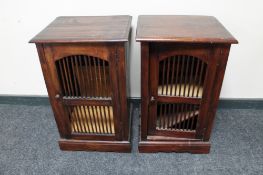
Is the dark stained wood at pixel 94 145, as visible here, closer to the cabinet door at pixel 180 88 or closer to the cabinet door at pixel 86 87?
the cabinet door at pixel 86 87

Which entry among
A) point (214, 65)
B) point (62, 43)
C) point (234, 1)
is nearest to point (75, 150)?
point (62, 43)

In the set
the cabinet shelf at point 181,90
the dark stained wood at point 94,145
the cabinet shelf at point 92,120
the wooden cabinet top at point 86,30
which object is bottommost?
the dark stained wood at point 94,145

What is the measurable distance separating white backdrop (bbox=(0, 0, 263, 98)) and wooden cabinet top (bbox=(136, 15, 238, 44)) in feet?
0.50

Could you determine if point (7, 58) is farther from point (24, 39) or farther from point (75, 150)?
point (75, 150)

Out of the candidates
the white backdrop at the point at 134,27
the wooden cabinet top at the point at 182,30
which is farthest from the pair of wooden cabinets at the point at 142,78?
the white backdrop at the point at 134,27

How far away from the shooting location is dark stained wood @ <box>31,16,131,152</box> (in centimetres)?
93

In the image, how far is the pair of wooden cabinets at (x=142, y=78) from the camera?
0.92 m

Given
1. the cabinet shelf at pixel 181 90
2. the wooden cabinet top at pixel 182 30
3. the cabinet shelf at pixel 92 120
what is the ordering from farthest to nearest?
the cabinet shelf at pixel 92 120, the cabinet shelf at pixel 181 90, the wooden cabinet top at pixel 182 30

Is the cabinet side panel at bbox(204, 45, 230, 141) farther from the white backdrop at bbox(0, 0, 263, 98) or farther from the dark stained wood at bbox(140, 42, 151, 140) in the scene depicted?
the white backdrop at bbox(0, 0, 263, 98)

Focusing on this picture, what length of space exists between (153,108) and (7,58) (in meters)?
1.04

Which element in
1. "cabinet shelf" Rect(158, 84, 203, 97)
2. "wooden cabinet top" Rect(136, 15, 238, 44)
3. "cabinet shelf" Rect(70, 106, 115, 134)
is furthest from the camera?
"cabinet shelf" Rect(70, 106, 115, 134)

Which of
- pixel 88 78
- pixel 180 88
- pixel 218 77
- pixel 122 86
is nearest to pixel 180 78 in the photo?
pixel 180 88

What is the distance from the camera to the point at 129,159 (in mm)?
1228

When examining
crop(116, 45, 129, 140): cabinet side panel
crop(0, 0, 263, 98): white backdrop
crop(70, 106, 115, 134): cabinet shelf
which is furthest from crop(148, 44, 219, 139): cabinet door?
crop(0, 0, 263, 98): white backdrop
